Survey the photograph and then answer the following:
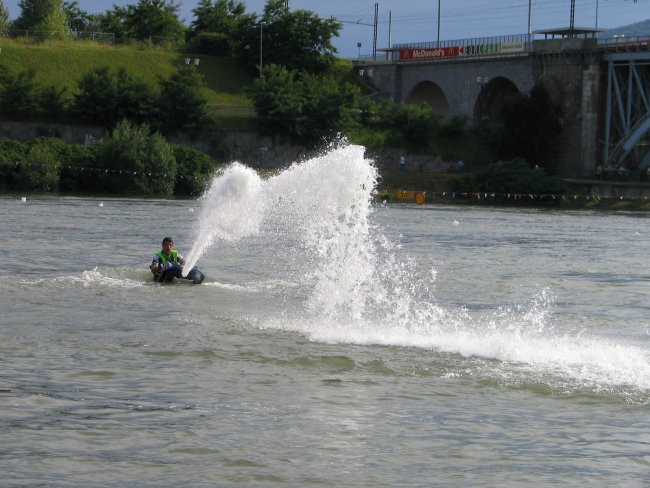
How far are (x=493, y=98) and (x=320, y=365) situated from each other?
80.9 meters

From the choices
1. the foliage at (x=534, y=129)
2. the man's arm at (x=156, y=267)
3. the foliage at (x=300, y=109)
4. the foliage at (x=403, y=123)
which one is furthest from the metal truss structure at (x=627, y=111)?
the man's arm at (x=156, y=267)

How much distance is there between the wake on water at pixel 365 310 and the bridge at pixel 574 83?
2242 inches

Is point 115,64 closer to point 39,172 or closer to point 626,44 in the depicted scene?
point 39,172

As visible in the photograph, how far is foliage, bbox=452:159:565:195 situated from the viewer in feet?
249

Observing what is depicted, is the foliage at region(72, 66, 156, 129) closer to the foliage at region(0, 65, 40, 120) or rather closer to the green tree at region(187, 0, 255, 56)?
the foliage at region(0, 65, 40, 120)

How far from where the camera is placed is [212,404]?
1342 cm

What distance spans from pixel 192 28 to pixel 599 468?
101722 millimetres

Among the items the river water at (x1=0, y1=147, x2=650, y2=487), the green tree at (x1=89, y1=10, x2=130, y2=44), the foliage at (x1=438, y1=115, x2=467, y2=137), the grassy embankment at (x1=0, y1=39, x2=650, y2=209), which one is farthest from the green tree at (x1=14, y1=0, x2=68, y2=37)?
the river water at (x1=0, y1=147, x2=650, y2=487)

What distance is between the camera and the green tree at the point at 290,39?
95750mm

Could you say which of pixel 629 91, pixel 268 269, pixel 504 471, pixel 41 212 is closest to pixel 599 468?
pixel 504 471

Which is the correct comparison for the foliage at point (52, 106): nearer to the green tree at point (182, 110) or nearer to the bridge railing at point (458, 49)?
Answer: the green tree at point (182, 110)

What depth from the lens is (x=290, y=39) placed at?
3770 inches

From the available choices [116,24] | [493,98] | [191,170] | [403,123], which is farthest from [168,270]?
[116,24]

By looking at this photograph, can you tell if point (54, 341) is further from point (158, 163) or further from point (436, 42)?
point (436, 42)
